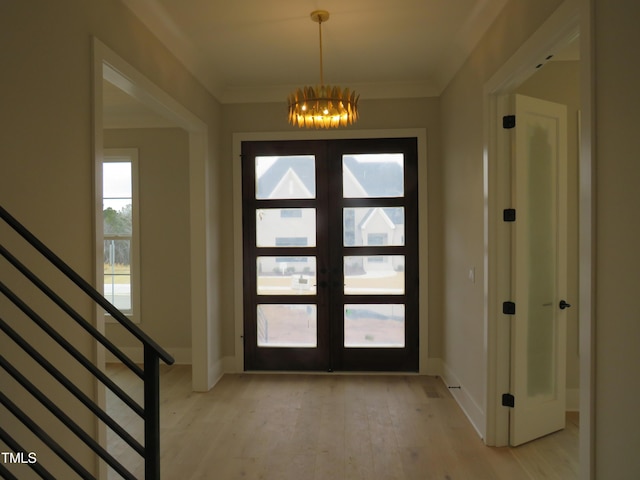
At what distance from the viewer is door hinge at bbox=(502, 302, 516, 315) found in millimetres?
2957

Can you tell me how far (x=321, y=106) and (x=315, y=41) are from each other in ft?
3.03

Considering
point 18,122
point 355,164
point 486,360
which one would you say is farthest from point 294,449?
point 355,164

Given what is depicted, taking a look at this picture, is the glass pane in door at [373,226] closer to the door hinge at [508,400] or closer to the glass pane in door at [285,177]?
the glass pane in door at [285,177]

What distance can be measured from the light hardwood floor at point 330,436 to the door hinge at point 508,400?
0.97ft

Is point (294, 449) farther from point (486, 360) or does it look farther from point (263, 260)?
point (263, 260)

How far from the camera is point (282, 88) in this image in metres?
4.56

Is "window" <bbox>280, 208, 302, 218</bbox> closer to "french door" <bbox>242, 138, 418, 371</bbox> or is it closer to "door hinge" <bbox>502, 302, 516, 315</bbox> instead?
"french door" <bbox>242, 138, 418, 371</bbox>

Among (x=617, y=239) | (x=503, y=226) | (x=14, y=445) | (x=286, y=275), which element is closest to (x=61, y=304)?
(x=14, y=445)

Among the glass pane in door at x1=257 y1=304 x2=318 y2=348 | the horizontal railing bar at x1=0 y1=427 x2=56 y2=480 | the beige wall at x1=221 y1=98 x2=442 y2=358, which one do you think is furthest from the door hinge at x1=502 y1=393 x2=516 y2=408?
the horizontal railing bar at x1=0 y1=427 x2=56 y2=480

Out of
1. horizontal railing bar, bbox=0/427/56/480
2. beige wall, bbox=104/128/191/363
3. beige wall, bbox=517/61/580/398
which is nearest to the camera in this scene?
horizontal railing bar, bbox=0/427/56/480

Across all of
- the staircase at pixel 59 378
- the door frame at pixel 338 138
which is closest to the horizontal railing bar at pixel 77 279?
the staircase at pixel 59 378

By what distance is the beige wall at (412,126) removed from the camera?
15.0 ft

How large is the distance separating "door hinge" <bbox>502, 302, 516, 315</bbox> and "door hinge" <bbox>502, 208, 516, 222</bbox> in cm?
56

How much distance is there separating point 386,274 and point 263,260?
4.29 feet
